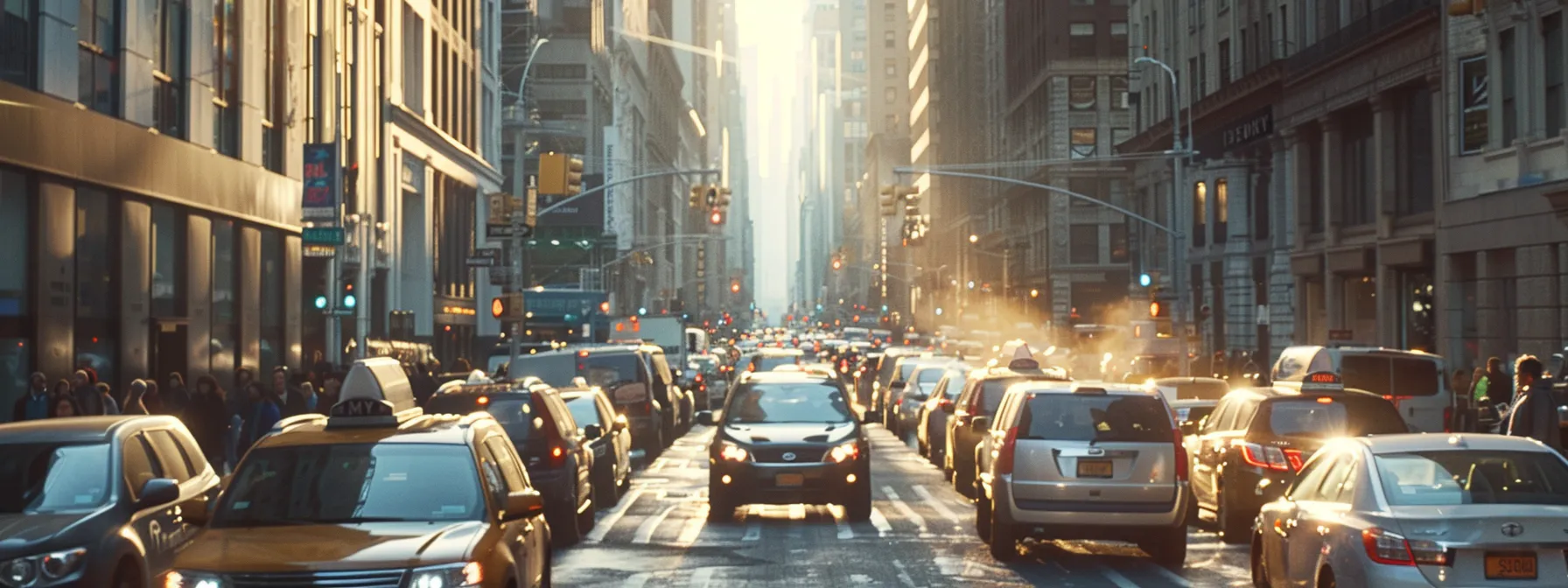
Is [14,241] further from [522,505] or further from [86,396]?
[522,505]

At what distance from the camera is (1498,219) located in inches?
1463

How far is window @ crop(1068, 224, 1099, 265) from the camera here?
9725 cm

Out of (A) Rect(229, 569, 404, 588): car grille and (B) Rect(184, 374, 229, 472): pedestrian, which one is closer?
(A) Rect(229, 569, 404, 588): car grille

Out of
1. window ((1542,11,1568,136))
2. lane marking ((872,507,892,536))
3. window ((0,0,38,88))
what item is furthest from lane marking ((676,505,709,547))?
window ((1542,11,1568,136))

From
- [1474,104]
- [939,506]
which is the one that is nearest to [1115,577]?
[939,506]

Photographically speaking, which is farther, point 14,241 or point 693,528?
point 14,241

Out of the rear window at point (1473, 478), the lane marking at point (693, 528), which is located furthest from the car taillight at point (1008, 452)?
the rear window at point (1473, 478)

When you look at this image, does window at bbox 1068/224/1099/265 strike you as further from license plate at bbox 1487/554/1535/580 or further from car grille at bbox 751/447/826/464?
license plate at bbox 1487/554/1535/580

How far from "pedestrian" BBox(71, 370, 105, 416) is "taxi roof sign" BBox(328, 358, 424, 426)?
14.6ft

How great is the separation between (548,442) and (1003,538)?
191 inches

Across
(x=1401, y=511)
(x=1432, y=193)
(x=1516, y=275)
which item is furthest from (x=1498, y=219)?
(x=1401, y=511)

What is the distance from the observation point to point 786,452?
21.0 metres

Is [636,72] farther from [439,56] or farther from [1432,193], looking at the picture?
[1432,193]

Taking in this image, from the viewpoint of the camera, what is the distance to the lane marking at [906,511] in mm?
20562
